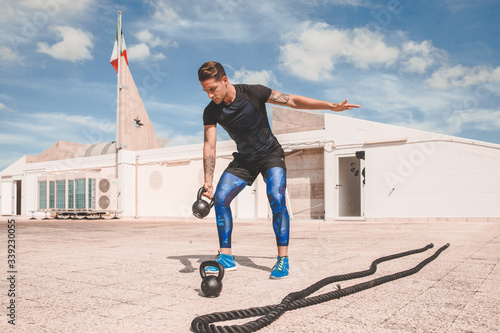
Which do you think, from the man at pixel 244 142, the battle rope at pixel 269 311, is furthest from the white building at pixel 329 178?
the battle rope at pixel 269 311

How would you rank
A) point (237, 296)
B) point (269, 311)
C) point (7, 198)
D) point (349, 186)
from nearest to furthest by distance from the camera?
point (269, 311) < point (237, 296) < point (349, 186) < point (7, 198)

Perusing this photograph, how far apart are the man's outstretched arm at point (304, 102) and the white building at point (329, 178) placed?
12689mm

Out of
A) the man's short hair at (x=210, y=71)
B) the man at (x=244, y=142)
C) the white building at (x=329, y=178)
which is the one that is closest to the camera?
the man's short hair at (x=210, y=71)

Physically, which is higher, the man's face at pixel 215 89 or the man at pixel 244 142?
the man's face at pixel 215 89

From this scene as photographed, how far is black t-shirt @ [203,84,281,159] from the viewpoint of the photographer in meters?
3.25

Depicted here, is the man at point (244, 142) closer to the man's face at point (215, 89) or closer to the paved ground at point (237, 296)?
the man's face at point (215, 89)

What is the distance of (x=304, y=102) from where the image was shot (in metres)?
3.36

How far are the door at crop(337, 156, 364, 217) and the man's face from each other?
13.9m

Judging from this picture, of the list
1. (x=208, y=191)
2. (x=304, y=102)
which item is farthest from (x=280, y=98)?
(x=208, y=191)

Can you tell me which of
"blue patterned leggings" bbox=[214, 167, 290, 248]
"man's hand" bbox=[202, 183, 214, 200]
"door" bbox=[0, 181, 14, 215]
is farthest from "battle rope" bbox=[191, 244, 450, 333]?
"door" bbox=[0, 181, 14, 215]

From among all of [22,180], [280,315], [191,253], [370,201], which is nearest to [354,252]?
[191,253]

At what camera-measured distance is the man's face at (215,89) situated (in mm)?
3104

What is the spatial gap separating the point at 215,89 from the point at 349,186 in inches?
645

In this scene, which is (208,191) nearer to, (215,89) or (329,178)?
(215,89)
